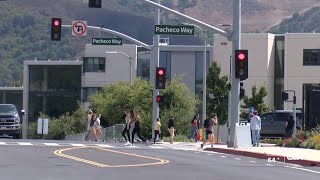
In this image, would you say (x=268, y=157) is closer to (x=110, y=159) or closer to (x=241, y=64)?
(x=110, y=159)

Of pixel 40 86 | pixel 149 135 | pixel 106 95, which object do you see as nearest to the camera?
pixel 149 135

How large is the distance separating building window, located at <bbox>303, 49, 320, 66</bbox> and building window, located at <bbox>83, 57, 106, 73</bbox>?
25426mm

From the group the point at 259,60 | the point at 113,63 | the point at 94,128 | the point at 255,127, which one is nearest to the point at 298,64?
the point at 259,60

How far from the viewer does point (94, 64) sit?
322 ft

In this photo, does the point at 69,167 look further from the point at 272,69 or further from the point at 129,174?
the point at 272,69

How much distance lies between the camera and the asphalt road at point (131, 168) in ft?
72.2

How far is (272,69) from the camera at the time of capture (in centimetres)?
8200

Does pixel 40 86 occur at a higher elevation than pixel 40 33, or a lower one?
lower

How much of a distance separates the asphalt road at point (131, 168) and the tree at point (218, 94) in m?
36.8

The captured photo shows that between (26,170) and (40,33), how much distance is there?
575 ft

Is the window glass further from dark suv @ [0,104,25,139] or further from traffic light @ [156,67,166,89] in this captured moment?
dark suv @ [0,104,25,139]

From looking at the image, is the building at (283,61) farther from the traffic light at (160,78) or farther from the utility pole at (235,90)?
the utility pole at (235,90)

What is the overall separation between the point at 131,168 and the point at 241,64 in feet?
46.2

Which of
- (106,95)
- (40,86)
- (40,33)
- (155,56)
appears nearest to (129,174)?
(155,56)
